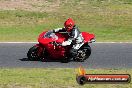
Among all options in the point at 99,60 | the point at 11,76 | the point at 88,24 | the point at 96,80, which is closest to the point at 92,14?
the point at 88,24

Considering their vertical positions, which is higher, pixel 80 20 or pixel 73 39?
pixel 73 39

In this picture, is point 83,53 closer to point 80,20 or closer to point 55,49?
point 55,49

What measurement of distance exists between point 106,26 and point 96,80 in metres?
17.1

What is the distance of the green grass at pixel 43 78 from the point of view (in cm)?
1401

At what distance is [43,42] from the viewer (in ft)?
61.9

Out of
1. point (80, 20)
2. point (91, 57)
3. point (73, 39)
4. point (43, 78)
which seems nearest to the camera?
point (43, 78)

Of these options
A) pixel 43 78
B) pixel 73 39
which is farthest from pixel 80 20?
pixel 43 78

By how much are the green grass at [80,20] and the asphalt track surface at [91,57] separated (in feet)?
6.03

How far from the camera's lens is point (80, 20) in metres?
29.1

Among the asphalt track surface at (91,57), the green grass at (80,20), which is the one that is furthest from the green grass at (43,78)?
the green grass at (80,20)

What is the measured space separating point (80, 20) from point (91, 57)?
955 centimetres

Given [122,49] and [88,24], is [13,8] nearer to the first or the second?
[88,24]

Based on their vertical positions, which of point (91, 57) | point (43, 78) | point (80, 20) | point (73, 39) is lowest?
point (80, 20)

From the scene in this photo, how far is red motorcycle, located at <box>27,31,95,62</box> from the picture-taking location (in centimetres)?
1889
